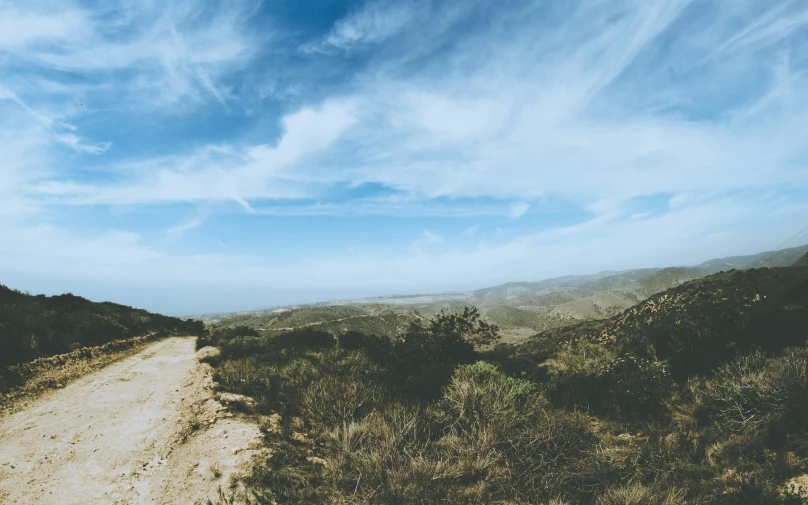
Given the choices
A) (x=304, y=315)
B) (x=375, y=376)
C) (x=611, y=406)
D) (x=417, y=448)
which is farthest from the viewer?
(x=304, y=315)

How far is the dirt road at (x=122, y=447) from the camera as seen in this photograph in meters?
5.16

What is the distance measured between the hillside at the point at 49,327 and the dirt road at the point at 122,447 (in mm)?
3338

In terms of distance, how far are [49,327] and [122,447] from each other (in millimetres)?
12363

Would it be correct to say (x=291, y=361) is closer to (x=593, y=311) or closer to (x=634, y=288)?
(x=593, y=311)

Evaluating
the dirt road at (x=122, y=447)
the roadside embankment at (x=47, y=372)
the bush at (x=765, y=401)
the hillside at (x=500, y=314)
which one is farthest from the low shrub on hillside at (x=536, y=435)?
the hillside at (x=500, y=314)

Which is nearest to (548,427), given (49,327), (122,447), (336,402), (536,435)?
(536,435)

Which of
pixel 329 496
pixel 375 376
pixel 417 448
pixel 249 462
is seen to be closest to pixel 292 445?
pixel 249 462

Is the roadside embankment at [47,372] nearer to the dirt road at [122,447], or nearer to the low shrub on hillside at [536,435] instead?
the dirt road at [122,447]

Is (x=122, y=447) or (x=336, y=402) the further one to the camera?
(x=336, y=402)

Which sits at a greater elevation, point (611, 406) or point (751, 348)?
point (751, 348)

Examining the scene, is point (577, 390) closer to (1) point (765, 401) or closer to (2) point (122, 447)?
(1) point (765, 401)

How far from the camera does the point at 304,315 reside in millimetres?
71500

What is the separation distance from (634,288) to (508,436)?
172 metres

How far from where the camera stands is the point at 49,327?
1437 cm
